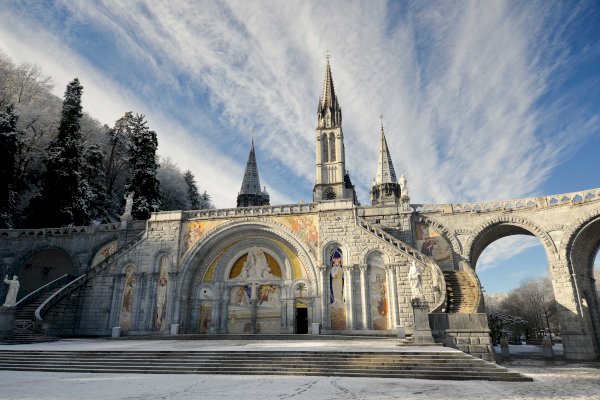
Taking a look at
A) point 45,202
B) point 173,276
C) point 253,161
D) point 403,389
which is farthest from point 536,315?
point 45,202

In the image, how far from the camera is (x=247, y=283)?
26219mm

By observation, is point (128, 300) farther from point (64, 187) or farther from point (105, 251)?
point (64, 187)

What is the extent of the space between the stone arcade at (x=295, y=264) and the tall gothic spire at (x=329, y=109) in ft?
81.4

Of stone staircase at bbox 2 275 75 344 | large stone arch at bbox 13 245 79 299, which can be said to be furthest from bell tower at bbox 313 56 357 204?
stone staircase at bbox 2 275 75 344

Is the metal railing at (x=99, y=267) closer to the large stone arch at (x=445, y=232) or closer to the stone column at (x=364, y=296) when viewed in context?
the stone column at (x=364, y=296)

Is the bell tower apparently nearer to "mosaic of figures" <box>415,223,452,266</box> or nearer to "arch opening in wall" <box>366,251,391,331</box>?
"mosaic of figures" <box>415,223,452,266</box>

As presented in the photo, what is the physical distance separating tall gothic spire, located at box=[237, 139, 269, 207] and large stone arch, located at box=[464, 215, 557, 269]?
34.5 m

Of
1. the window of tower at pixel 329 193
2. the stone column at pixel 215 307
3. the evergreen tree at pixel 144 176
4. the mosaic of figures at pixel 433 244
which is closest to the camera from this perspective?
the mosaic of figures at pixel 433 244

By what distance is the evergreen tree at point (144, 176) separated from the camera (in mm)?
35469

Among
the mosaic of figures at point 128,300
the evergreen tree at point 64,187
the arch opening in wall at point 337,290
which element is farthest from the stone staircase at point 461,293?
the evergreen tree at point 64,187

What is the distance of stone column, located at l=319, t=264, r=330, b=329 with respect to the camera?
23.0 metres

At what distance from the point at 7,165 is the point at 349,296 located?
27.8 m

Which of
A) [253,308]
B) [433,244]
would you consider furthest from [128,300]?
[433,244]

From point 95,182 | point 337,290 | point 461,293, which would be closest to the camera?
point 461,293
